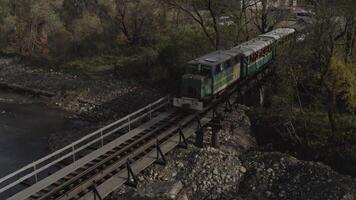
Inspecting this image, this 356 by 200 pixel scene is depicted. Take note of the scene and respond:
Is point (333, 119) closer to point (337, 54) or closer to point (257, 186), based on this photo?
point (337, 54)

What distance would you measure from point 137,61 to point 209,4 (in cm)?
1488

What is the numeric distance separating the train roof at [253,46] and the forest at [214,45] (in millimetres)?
1861

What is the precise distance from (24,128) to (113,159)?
18559 mm

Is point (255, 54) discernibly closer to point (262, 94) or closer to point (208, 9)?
point (262, 94)

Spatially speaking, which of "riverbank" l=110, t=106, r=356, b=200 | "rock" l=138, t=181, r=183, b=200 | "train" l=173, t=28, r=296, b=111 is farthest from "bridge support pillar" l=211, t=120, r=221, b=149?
"rock" l=138, t=181, r=183, b=200

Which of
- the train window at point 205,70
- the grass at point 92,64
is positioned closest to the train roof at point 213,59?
the train window at point 205,70

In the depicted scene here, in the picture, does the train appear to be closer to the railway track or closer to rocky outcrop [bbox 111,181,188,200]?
the railway track

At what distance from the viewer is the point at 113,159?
21.0m

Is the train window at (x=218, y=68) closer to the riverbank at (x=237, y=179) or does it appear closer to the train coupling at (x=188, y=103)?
the train coupling at (x=188, y=103)

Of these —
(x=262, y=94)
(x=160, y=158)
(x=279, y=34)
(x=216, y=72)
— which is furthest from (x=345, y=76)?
(x=160, y=158)

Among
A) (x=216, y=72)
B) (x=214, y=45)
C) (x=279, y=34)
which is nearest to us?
(x=216, y=72)

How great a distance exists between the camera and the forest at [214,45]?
28938 mm

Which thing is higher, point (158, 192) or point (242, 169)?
point (158, 192)

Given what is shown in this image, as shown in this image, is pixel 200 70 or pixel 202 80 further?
pixel 200 70
